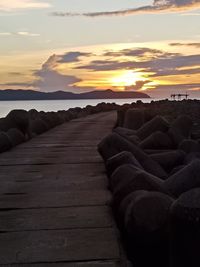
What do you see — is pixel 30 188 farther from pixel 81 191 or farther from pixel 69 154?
pixel 69 154

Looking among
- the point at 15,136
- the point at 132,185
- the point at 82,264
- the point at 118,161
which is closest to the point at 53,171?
the point at 118,161

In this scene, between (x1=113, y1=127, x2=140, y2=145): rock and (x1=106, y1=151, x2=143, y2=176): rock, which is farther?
(x1=113, y1=127, x2=140, y2=145): rock

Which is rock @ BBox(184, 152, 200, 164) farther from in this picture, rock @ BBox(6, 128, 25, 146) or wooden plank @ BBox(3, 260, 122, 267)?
wooden plank @ BBox(3, 260, 122, 267)

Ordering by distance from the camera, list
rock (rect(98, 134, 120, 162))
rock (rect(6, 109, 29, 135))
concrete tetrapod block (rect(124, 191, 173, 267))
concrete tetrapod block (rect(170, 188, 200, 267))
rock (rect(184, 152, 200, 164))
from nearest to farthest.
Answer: concrete tetrapod block (rect(170, 188, 200, 267))
concrete tetrapod block (rect(124, 191, 173, 267))
rock (rect(98, 134, 120, 162))
rock (rect(184, 152, 200, 164))
rock (rect(6, 109, 29, 135))

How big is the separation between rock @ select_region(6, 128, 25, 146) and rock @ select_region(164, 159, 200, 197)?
13.5 feet

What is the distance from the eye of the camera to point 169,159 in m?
8.20

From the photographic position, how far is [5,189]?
5.34 m

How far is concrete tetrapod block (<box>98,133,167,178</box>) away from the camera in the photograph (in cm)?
695

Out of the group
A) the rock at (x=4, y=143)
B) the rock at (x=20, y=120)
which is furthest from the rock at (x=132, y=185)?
the rock at (x=20, y=120)

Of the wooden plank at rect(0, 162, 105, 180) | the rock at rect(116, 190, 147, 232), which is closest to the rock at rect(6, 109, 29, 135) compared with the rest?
the wooden plank at rect(0, 162, 105, 180)

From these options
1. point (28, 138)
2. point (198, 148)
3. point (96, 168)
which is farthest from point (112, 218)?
point (28, 138)

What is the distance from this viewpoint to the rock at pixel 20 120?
10.2 meters

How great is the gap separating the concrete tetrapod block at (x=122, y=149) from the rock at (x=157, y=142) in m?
1.84

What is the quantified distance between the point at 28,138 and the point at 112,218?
6.45 meters
